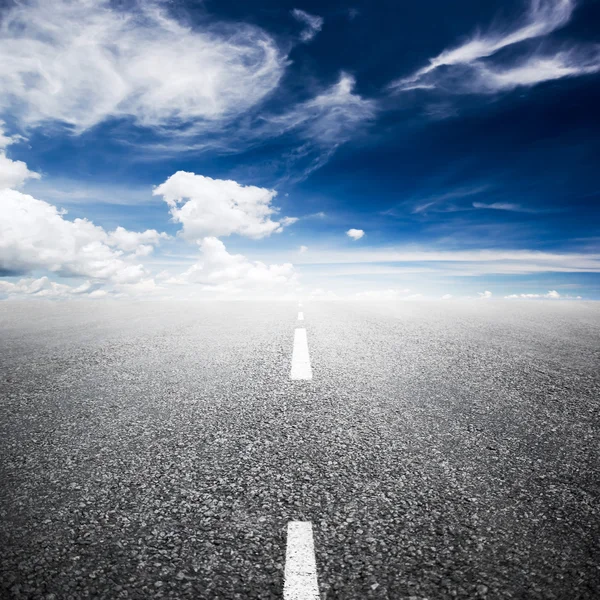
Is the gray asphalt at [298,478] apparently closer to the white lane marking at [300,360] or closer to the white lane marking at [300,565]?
the white lane marking at [300,565]

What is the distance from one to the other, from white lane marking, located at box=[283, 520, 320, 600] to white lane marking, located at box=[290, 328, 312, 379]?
8.22ft

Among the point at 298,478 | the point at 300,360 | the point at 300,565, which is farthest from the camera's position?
the point at 300,360

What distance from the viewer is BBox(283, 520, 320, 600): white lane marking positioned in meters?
1.51

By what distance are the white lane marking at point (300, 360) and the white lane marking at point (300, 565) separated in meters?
2.51

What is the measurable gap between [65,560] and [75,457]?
977mm

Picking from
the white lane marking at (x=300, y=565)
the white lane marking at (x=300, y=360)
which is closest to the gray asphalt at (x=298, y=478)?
the white lane marking at (x=300, y=565)

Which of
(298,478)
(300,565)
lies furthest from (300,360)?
(300,565)

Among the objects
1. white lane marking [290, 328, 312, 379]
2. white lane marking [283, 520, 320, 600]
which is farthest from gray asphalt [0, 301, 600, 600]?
white lane marking [290, 328, 312, 379]

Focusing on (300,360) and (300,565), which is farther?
(300,360)

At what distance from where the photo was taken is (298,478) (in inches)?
89.8

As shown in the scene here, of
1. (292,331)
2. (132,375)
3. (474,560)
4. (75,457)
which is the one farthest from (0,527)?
(292,331)

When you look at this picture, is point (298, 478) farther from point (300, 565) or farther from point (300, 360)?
point (300, 360)

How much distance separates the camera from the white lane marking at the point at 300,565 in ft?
4.94

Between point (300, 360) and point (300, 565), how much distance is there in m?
3.47
